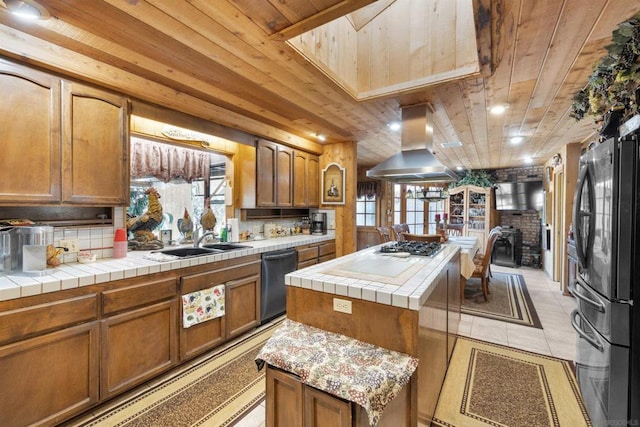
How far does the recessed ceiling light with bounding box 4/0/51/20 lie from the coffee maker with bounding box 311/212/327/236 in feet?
11.7

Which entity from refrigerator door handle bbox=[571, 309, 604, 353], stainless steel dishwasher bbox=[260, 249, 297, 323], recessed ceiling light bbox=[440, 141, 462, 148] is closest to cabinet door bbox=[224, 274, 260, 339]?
stainless steel dishwasher bbox=[260, 249, 297, 323]

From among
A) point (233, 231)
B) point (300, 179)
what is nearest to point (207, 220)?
point (233, 231)

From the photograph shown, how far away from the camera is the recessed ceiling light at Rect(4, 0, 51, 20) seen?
1419 millimetres

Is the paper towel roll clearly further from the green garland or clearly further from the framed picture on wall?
the green garland

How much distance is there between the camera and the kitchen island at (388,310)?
131 centimetres

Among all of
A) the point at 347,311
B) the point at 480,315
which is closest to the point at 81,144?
the point at 347,311

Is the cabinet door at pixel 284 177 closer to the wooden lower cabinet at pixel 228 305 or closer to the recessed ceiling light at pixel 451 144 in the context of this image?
the wooden lower cabinet at pixel 228 305

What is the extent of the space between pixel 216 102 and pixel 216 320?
6.91 ft

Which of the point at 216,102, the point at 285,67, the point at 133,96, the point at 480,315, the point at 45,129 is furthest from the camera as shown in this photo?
the point at 480,315

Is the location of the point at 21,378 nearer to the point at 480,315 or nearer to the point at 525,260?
the point at 480,315

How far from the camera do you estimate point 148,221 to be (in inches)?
110

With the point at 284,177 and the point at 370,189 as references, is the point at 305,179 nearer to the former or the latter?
the point at 284,177

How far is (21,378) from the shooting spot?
59.9 inches

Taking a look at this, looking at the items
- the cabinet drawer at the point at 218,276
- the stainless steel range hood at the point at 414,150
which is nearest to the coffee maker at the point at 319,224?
the cabinet drawer at the point at 218,276
